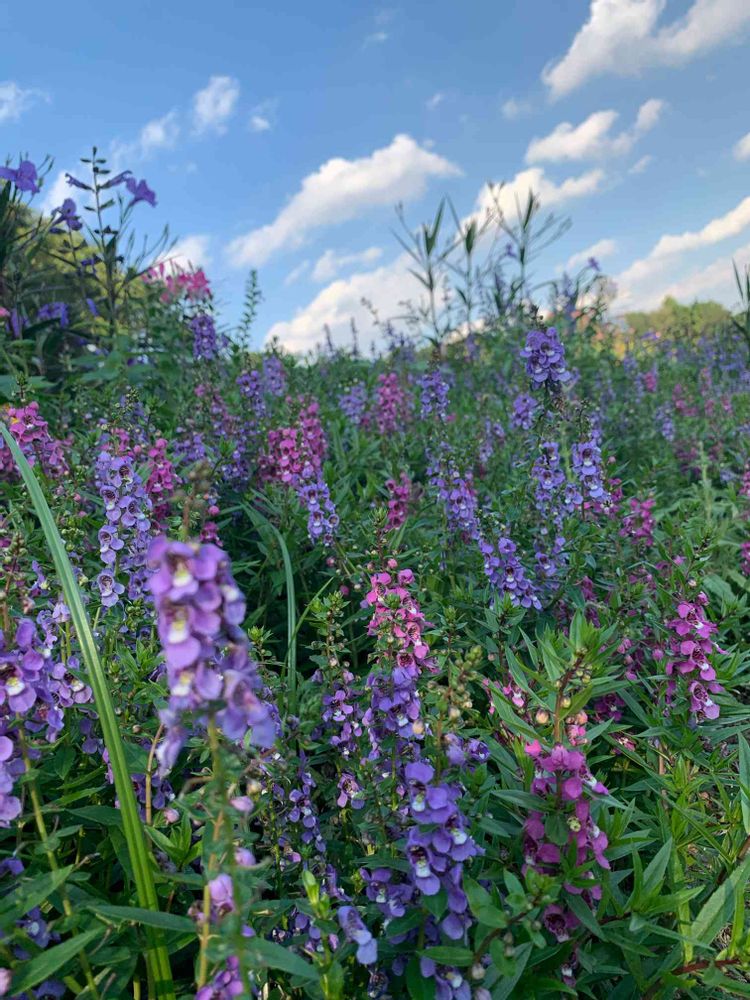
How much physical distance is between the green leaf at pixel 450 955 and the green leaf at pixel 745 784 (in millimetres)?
1171

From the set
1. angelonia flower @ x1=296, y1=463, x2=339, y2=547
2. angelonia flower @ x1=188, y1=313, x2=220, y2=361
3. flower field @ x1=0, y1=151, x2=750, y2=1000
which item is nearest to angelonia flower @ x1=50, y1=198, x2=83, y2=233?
angelonia flower @ x1=188, y1=313, x2=220, y2=361

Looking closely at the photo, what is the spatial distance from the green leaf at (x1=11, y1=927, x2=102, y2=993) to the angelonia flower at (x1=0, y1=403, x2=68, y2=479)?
2.81m

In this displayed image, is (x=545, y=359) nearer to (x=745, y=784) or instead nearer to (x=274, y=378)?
(x=745, y=784)

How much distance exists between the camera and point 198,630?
1237 millimetres

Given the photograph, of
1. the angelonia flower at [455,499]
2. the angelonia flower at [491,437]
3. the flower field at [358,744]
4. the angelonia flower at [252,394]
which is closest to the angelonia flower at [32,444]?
the flower field at [358,744]

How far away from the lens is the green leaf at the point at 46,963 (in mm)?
1485

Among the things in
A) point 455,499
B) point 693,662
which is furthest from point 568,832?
point 455,499

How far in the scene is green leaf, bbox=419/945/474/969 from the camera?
161cm

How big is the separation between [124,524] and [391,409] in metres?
4.25

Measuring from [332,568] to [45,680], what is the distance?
2382mm

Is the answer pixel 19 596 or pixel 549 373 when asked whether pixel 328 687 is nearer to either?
pixel 19 596

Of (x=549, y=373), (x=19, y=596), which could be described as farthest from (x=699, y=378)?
(x=19, y=596)

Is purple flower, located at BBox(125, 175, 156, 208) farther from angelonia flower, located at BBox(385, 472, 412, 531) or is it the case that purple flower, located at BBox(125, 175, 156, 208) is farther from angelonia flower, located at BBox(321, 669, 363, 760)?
angelonia flower, located at BBox(321, 669, 363, 760)

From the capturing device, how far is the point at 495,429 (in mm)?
6465
